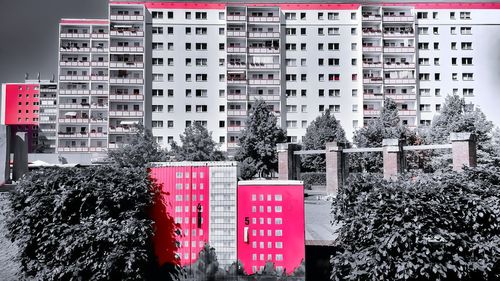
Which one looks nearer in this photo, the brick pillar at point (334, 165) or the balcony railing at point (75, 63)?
the brick pillar at point (334, 165)

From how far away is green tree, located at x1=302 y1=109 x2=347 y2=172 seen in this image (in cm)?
4492

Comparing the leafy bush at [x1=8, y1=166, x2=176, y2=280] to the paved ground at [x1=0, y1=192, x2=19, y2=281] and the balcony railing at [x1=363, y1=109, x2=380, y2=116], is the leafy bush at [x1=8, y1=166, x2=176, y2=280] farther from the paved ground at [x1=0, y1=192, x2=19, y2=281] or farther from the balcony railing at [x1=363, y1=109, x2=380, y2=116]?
the balcony railing at [x1=363, y1=109, x2=380, y2=116]

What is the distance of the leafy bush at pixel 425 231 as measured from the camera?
1023 centimetres

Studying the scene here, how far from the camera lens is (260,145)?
39719 mm

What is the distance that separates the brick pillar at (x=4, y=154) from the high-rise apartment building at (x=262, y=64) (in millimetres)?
26628

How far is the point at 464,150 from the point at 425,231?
9730 mm

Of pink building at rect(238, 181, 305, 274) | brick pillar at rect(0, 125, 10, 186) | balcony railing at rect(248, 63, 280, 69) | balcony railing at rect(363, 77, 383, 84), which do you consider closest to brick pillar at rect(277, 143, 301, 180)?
pink building at rect(238, 181, 305, 274)

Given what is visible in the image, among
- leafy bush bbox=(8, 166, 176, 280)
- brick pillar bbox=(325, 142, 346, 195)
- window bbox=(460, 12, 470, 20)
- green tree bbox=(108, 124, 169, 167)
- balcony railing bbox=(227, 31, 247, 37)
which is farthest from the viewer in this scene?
window bbox=(460, 12, 470, 20)

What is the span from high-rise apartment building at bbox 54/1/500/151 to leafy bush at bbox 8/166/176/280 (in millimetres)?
40900

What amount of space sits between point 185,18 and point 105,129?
18.9m

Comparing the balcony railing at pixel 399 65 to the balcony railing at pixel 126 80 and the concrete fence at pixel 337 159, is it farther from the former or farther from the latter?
Result: the balcony railing at pixel 126 80

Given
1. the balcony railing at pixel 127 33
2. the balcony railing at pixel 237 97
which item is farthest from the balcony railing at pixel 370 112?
the balcony railing at pixel 127 33

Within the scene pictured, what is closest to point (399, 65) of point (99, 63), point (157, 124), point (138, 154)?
point (157, 124)

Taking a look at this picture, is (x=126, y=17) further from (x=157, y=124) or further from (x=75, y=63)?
(x=157, y=124)
